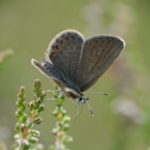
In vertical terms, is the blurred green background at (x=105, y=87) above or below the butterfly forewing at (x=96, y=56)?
above

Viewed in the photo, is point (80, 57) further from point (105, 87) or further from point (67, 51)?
point (105, 87)

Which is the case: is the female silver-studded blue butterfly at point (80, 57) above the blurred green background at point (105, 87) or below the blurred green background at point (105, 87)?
below

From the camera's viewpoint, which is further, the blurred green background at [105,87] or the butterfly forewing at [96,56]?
the blurred green background at [105,87]

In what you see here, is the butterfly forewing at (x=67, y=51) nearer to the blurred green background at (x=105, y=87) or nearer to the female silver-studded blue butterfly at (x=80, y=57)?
the female silver-studded blue butterfly at (x=80, y=57)

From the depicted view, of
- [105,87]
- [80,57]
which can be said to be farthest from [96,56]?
[105,87]

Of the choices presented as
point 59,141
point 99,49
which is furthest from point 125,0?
point 59,141

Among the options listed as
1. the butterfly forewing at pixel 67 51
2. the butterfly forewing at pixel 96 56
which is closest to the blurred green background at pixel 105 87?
the butterfly forewing at pixel 67 51

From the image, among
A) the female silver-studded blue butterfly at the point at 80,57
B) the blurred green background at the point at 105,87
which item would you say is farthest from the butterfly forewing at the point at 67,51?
the blurred green background at the point at 105,87

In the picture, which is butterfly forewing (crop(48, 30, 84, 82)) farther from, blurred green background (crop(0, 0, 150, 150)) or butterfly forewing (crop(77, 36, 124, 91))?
blurred green background (crop(0, 0, 150, 150))
